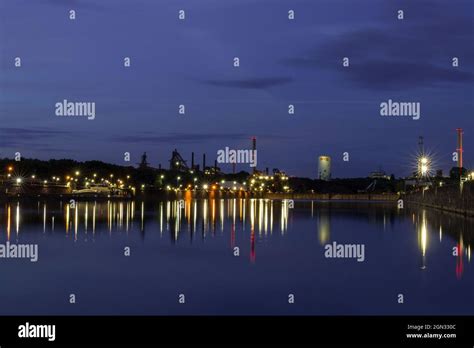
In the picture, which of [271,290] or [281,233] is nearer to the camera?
[271,290]

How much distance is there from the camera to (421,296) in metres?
22.2

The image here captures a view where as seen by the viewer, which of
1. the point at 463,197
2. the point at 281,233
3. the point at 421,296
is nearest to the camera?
the point at 421,296

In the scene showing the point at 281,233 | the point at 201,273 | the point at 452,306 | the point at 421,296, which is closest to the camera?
the point at 452,306

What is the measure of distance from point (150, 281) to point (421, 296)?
8.22 metres

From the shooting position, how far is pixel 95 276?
25.7 meters

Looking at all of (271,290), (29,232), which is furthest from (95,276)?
(29,232)

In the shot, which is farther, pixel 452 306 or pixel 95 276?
pixel 95 276
